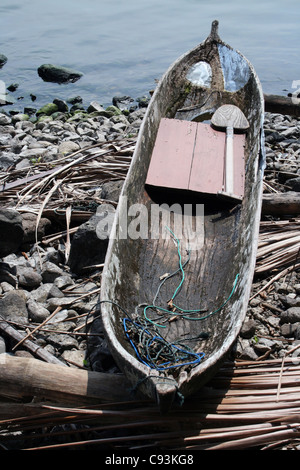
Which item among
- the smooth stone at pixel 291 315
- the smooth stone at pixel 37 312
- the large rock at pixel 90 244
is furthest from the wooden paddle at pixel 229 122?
the smooth stone at pixel 37 312

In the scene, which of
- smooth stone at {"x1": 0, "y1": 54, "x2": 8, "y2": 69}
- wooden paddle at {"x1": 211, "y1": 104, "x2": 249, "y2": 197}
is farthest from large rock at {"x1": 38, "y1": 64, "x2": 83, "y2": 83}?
wooden paddle at {"x1": 211, "y1": 104, "x2": 249, "y2": 197}

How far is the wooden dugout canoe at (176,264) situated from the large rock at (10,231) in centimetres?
114

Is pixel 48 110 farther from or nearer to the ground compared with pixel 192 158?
nearer to the ground

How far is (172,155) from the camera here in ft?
16.8

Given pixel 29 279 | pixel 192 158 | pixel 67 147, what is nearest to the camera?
pixel 29 279

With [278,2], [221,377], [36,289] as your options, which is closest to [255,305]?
[221,377]

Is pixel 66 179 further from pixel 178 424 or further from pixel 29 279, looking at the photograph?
pixel 178 424

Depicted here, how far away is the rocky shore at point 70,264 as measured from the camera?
380cm

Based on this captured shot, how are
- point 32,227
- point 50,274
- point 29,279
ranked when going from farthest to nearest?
point 32,227, point 50,274, point 29,279

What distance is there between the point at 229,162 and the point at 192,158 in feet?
1.24

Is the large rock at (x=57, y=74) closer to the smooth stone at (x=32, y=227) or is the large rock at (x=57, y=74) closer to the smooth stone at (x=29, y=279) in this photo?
the smooth stone at (x=32, y=227)

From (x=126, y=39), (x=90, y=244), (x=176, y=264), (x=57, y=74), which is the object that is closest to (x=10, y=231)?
(x=90, y=244)

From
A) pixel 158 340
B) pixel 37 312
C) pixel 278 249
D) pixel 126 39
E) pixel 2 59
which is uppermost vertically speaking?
pixel 126 39

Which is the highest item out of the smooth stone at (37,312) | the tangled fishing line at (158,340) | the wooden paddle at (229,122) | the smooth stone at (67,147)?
the wooden paddle at (229,122)
